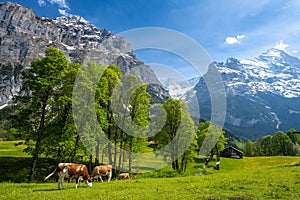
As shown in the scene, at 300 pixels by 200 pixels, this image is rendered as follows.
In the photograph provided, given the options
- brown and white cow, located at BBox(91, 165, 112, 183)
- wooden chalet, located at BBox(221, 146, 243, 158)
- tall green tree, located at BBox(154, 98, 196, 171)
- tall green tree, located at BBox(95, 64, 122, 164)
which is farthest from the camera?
wooden chalet, located at BBox(221, 146, 243, 158)

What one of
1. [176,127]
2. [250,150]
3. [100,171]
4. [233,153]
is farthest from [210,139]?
[250,150]

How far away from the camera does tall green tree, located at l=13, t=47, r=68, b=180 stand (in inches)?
1195

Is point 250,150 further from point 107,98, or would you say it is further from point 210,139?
point 107,98

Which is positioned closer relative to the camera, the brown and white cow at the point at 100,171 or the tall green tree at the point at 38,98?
the brown and white cow at the point at 100,171

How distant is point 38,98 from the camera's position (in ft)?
103

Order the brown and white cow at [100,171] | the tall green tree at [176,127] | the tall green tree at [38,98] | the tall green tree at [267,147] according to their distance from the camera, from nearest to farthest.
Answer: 1. the brown and white cow at [100,171]
2. the tall green tree at [38,98]
3. the tall green tree at [176,127]
4. the tall green tree at [267,147]

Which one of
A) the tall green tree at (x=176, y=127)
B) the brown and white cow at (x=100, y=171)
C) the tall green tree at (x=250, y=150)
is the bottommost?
the brown and white cow at (x=100, y=171)

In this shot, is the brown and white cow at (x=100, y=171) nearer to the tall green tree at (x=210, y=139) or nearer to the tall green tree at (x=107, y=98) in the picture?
the tall green tree at (x=107, y=98)

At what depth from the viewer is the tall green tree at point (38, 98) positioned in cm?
3034

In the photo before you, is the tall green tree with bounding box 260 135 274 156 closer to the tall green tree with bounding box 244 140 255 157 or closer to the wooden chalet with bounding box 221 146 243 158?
the tall green tree with bounding box 244 140 255 157

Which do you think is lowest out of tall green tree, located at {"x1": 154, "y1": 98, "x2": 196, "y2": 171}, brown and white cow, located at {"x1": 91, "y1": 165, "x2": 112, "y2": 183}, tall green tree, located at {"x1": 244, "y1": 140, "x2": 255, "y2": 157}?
brown and white cow, located at {"x1": 91, "y1": 165, "x2": 112, "y2": 183}

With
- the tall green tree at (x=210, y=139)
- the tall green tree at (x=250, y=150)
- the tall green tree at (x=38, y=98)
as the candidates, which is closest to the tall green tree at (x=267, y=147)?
the tall green tree at (x=250, y=150)

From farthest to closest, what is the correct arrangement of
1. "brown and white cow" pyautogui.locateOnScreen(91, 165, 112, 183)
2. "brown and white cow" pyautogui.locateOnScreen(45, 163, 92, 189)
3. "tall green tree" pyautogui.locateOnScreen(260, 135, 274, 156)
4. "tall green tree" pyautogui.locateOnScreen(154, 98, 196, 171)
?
"tall green tree" pyautogui.locateOnScreen(260, 135, 274, 156)
"tall green tree" pyautogui.locateOnScreen(154, 98, 196, 171)
"brown and white cow" pyautogui.locateOnScreen(91, 165, 112, 183)
"brown and white cow" pyautogui.locateOnScreen(45, 163, 92, 189)

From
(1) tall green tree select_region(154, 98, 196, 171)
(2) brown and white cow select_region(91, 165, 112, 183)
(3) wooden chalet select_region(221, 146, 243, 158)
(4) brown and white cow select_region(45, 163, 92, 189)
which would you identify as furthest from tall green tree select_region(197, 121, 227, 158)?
(4) brown and white cow select_region(45, 163, 92, 189)
